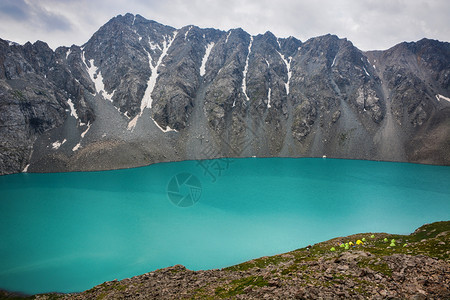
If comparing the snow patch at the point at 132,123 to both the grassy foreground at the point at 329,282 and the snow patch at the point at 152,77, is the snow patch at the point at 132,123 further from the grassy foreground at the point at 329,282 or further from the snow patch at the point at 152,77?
the grassy foreground at the point at 329,282

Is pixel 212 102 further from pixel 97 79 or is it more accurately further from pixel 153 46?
pixel 153 46

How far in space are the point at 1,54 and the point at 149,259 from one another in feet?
465

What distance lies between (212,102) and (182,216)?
323 feet

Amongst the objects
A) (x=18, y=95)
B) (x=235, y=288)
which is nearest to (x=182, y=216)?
(x=235, y=288)

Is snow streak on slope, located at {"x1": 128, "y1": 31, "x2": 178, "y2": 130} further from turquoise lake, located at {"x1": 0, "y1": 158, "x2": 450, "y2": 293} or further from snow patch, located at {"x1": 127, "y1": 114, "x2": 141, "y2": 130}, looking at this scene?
turquoise lake, located at {"x1": 0, "y1": 158, "x2": 450, "y2": 293}

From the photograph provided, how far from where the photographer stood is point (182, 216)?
42406 mm

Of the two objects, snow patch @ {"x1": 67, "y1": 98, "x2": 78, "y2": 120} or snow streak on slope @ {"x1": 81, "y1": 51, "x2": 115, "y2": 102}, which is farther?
snow streak on slope @ {"x1": 81, "y1": 51, "x2": 115, "y2": 102}

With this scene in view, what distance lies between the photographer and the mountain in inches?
3836

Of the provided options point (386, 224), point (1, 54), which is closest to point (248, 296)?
point (386, 224)

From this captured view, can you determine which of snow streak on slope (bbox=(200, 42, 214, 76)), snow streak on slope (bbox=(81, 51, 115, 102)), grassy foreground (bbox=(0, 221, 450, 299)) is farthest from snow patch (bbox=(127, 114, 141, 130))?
grassy foreground (bbox=(0, 221, 450, 299))

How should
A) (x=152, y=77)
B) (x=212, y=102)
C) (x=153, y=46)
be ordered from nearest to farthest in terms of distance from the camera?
(x=212, y=102) → (x=152, y=77) → (x=153, y=46)

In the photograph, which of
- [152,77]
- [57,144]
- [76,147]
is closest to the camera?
[76,147]

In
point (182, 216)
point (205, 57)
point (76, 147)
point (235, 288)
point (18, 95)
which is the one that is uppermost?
point (205, 57)

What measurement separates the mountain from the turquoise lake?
25167 millimetres
